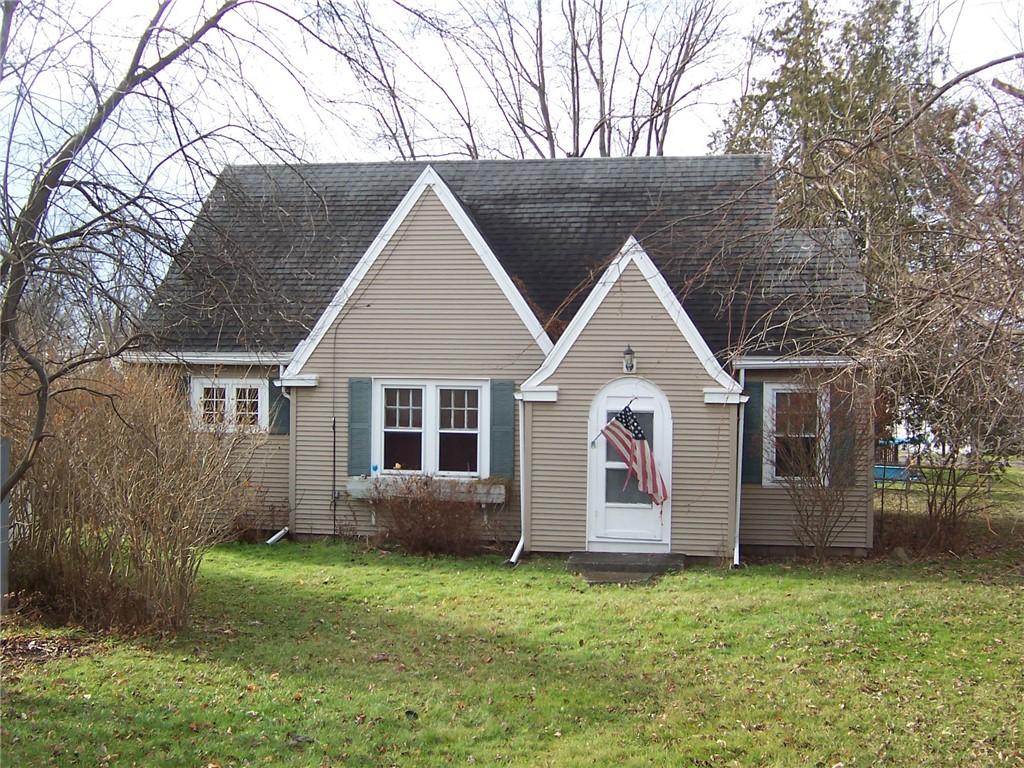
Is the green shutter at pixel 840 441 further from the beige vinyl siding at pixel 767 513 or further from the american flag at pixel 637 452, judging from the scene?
the american flag at pixel 637 452

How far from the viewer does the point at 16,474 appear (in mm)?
7859

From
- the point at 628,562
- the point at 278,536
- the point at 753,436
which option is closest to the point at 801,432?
the point at 753,436

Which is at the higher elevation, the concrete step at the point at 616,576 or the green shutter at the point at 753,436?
the green shutter at the point at 753,436

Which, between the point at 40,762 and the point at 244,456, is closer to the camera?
the point at 40,762

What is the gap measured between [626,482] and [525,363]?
8.59 feet

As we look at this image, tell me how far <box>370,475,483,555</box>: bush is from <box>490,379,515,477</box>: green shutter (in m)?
0.74

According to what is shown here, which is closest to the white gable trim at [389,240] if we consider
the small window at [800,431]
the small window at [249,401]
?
the small window at [249,401]

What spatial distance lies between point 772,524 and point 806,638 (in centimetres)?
555

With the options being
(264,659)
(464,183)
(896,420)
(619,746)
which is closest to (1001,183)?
(619,746)

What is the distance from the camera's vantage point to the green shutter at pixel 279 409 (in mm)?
15405

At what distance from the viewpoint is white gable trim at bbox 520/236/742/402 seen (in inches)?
504

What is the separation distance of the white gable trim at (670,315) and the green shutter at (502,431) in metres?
1.21

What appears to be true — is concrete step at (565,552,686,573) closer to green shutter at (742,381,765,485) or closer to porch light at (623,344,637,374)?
green shutter at (742,381,765,485)

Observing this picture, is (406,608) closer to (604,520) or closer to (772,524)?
(604,520)
